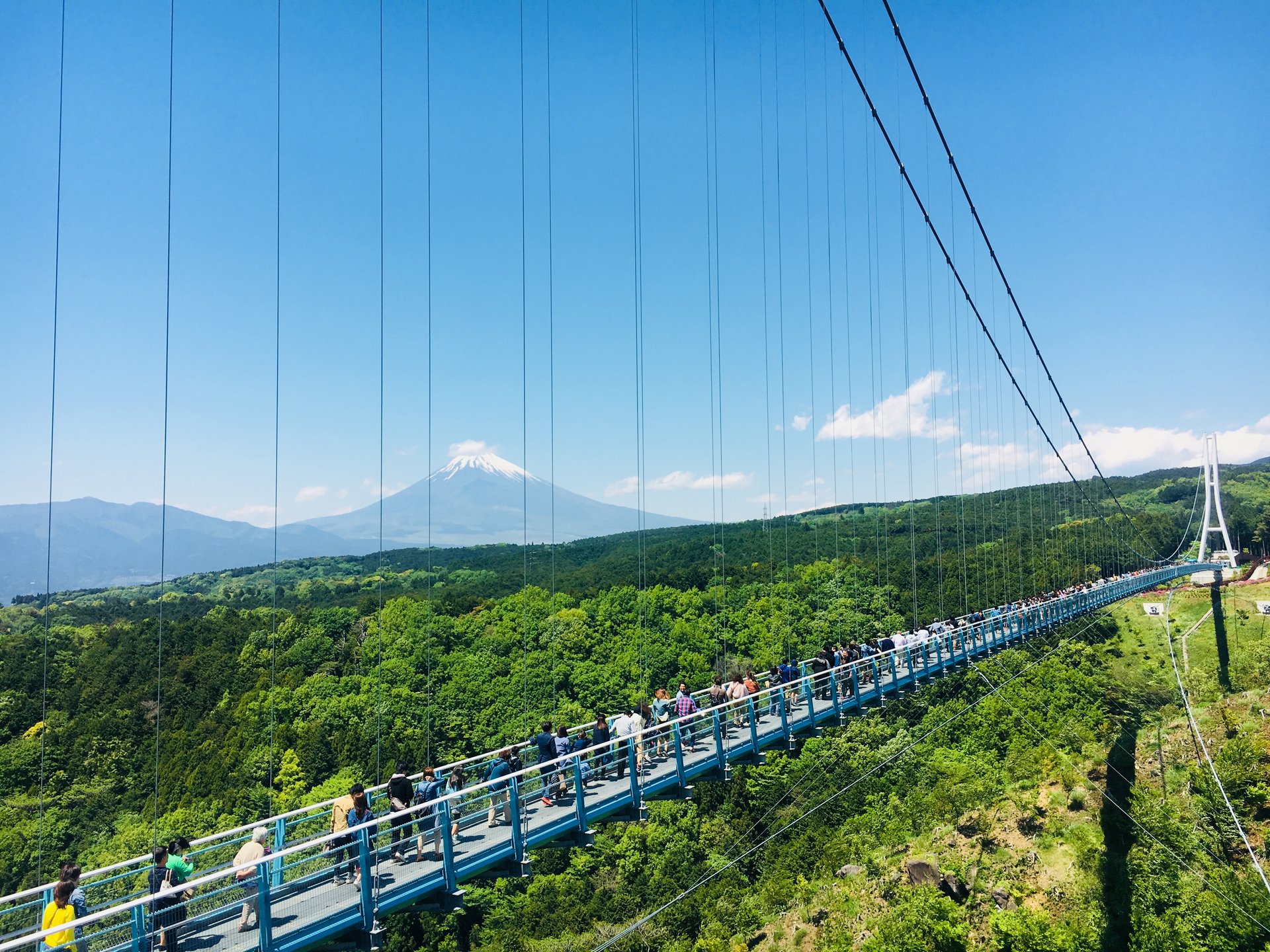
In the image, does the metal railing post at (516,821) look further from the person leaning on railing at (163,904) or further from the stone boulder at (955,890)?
the stone boulder at (955,890)

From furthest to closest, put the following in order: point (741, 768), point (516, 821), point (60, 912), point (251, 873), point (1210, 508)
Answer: point (1210, 508) → point (741, 768) → point (516, 821) → point (251, 873) → point (60, 912)

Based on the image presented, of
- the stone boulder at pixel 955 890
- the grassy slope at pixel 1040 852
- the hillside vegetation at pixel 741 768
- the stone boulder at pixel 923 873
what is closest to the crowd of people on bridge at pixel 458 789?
the hillside vegetation at pixel 741 768

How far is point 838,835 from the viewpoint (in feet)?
132

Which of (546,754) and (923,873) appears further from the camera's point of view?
(923,873)

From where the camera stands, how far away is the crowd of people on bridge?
23.3 ft

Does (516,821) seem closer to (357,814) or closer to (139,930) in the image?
(357,814)

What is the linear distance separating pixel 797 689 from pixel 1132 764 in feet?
85.7

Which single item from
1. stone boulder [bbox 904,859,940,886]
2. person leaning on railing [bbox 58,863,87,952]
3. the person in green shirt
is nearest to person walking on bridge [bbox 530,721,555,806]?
the person in green shirt

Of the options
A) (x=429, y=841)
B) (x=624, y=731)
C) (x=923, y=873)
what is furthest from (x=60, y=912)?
(x=923, y=873)

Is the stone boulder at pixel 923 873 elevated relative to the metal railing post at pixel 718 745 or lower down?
lower down

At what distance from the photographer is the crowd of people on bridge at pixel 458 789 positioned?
7109 millimetres

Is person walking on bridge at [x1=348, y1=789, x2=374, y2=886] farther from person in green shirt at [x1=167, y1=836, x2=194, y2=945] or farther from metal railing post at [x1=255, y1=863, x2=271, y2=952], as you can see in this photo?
person in green shirt at [x1=167, y1=836, x2=194, y2=945]

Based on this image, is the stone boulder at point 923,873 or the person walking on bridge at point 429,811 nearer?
the person walking on bridge at point 429,811

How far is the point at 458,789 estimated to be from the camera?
10828mm
